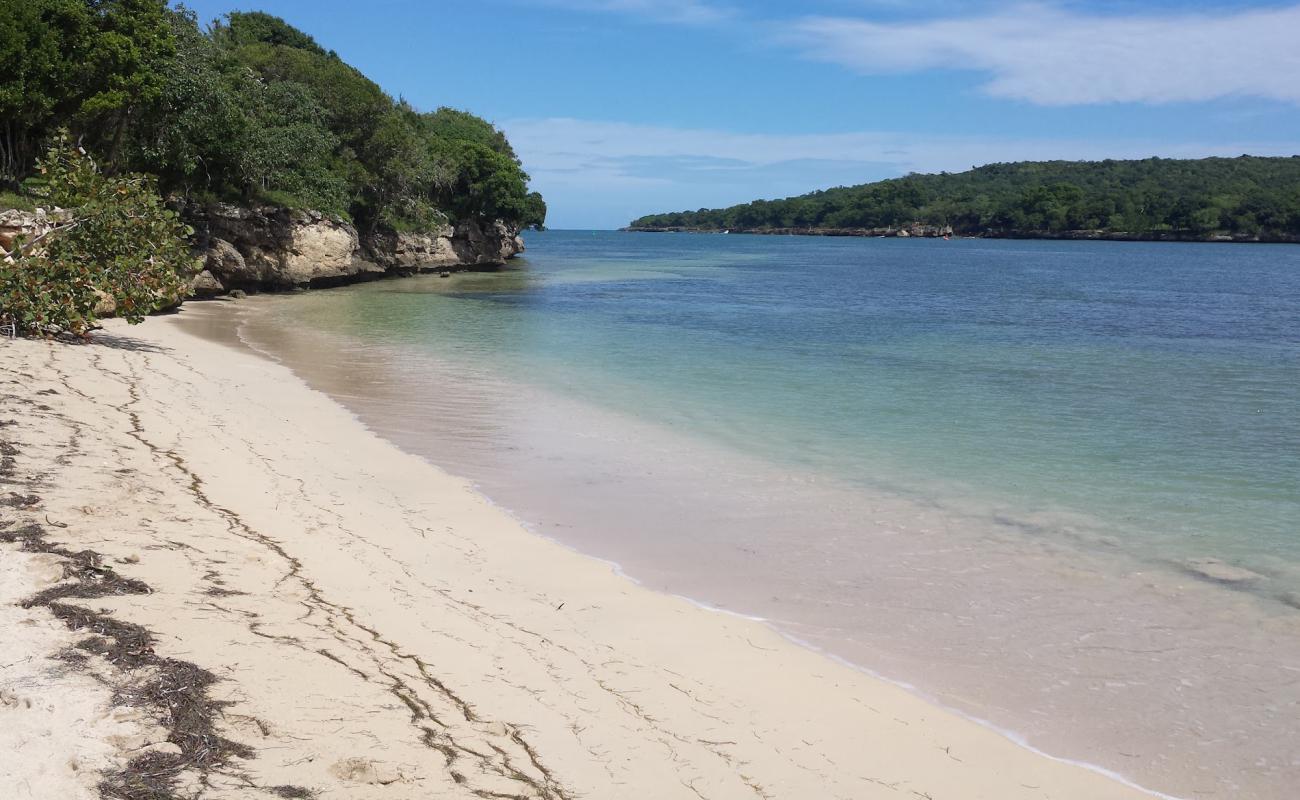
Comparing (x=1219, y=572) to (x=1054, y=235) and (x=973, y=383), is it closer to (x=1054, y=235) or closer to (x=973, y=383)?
(x=973, y=383)

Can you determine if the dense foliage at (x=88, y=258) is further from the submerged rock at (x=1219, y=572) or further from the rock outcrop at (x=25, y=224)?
the submerged rock at (x=1219, y=572)

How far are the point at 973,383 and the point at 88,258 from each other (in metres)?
14.3

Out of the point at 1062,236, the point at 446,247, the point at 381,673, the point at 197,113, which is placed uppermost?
the point at 197,113

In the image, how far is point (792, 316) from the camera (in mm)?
29969

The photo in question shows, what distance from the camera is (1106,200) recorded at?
14650 cm

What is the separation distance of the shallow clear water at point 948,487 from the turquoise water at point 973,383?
7cm

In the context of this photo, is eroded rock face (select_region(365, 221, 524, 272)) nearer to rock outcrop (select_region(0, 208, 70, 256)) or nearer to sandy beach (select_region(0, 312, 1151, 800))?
rock outcrop (select_region(0, 208, 70, 256))

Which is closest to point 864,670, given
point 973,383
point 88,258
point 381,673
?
point 381,673

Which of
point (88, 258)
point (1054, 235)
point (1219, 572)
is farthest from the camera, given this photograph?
point (1054, 235)

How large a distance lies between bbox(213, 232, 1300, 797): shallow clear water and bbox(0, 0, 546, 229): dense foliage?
18.8 ft

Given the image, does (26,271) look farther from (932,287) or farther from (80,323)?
(932,287)

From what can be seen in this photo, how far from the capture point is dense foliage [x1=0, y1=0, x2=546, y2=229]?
20984 mm

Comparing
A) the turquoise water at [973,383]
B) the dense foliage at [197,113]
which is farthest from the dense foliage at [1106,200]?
the dense foliage at [197,113]

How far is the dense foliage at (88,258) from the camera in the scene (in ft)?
44.1
